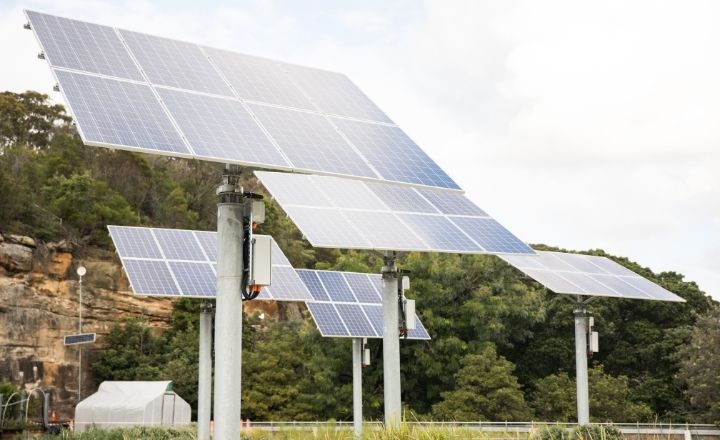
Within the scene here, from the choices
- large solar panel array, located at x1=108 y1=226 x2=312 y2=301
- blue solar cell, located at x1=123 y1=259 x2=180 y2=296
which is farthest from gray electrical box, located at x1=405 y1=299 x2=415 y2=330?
blue solar cell, located at x1=123 y1=259 x2=180 y2=296

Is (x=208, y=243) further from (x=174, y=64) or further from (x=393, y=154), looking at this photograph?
(x=174, y=64)

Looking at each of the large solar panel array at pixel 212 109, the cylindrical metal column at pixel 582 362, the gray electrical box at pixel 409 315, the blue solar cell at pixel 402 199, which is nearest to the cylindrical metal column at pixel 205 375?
the gray electrical box at pixel 409 315

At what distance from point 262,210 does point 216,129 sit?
1.98 m

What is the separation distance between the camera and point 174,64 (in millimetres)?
16203

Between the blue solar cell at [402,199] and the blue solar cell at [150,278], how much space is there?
6475mm

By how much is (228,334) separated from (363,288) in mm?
21846

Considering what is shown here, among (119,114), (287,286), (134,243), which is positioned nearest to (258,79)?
(119,114)

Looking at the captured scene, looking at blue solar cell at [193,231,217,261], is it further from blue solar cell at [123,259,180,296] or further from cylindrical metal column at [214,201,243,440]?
cylindrical metal column at [214,201,243,440]

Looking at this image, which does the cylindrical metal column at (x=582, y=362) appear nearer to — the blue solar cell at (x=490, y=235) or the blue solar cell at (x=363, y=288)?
the blue solar cell at (x=490, y=235)

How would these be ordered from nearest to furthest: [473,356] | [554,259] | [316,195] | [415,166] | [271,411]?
[415,166], [316,195], [554,259], [473,356], [271,411]

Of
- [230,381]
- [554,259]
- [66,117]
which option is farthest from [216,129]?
[66,117]

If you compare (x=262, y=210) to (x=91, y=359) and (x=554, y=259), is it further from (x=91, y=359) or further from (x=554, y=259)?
(x=91, y=359)

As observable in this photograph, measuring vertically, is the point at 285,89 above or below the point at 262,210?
above

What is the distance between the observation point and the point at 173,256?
27531 millimetres
